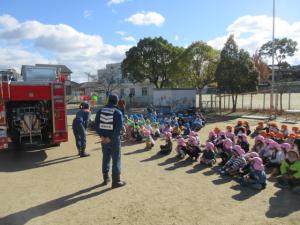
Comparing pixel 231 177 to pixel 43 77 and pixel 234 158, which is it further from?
pixel 43 77

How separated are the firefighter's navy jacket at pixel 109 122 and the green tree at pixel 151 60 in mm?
31161

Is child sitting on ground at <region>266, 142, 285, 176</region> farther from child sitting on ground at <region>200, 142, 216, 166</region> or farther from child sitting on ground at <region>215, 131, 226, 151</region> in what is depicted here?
child sitting on ground at <region>215, 131, 226, 151</region>

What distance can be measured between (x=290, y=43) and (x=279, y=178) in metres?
79.6

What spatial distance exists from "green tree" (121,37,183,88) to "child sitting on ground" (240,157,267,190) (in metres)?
31.0

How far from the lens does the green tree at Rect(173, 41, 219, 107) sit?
2703 cm

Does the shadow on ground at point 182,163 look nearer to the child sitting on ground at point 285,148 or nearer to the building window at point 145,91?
the child sitting on ground at point 285,148

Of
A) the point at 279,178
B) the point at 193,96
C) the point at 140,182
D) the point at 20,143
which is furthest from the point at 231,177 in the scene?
the point at 193,96

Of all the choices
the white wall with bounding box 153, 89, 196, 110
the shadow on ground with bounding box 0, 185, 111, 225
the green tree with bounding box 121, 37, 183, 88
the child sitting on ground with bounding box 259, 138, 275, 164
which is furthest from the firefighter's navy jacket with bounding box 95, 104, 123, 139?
the green tree with bounding box 121, 37, 183, 88

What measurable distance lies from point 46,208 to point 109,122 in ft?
6.35

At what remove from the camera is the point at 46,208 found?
5.75 meters

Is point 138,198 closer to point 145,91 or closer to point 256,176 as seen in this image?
point 256,176

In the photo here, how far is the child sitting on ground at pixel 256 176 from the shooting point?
21.9ft

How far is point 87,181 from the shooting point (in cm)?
730

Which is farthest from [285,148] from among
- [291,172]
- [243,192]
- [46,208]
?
[46,208]
